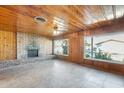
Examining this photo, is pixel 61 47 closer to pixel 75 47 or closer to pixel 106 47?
pixel 75 47

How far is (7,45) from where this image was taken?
6465mm

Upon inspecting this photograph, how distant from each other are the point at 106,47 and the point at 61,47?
399 cm

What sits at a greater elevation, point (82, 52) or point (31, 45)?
point (31, 45)

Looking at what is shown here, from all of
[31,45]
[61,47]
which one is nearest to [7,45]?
[31,45]

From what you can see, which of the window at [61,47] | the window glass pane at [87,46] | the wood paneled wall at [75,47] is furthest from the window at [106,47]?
the window at [61,47]

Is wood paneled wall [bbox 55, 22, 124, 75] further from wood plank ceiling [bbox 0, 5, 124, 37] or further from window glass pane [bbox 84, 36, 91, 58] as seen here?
wood plank ceiling [bbox 0, 5, 124, 37]

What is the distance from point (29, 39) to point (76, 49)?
3344 millimetres

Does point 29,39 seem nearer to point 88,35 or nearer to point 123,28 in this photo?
point 88,35

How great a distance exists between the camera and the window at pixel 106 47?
4902mm

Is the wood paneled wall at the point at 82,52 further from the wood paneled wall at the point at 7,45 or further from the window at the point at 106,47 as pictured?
the wood paneled wall at the point at 7,45

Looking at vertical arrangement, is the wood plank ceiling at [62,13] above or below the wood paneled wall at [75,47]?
above

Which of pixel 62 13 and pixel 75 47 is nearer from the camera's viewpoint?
pixel 62 13

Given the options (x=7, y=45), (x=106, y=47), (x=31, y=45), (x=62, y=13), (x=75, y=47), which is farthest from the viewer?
(x=31, y=45)

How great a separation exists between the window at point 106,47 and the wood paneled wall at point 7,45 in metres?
4.45
